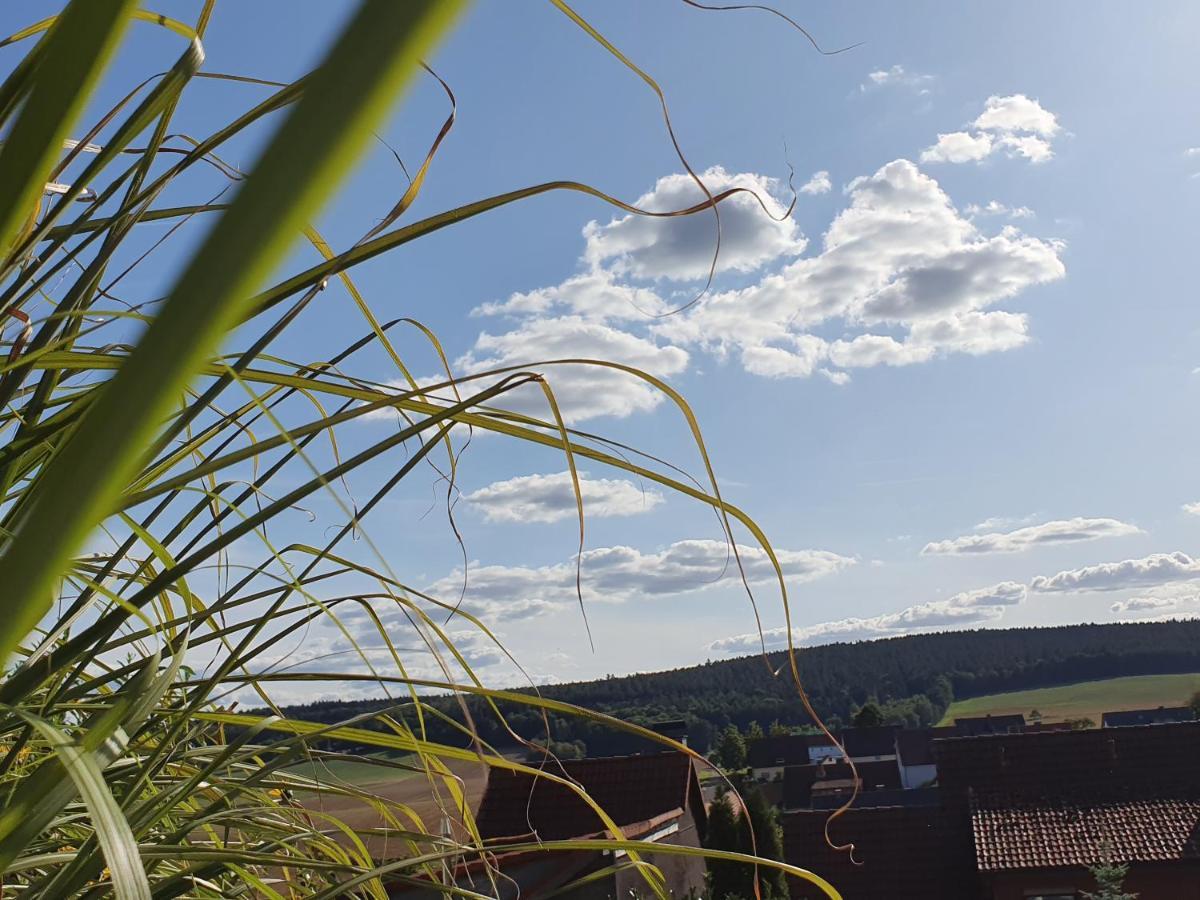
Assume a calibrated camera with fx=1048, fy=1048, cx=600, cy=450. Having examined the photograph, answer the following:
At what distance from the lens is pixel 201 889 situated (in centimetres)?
73

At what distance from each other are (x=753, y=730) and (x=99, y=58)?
206 feet

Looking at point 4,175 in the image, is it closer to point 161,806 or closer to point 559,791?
point 161,806

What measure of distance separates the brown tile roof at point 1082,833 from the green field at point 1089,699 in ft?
145

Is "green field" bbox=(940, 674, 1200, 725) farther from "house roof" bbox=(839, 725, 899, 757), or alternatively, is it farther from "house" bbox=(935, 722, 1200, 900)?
"house" bbox=(935, 722, 1200, 900)

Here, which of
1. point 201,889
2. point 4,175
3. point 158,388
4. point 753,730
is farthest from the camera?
point 753,730

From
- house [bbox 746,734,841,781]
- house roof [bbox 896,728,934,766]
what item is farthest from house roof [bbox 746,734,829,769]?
house roof [bbox 896,728,934,766]

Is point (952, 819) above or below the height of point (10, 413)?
below

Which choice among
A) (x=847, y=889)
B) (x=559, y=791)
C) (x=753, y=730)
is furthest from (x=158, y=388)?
(x=753, y=730)

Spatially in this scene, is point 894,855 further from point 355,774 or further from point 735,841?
point 355,774

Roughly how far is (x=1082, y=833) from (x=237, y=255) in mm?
20341

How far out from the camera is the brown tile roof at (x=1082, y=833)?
16656mm

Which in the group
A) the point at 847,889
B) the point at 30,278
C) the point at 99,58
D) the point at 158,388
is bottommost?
the point at 847,889

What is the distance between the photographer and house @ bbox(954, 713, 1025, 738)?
4675 cm

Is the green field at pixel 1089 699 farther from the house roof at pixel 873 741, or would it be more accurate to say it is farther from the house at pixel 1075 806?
the house at pixel 1075 806
